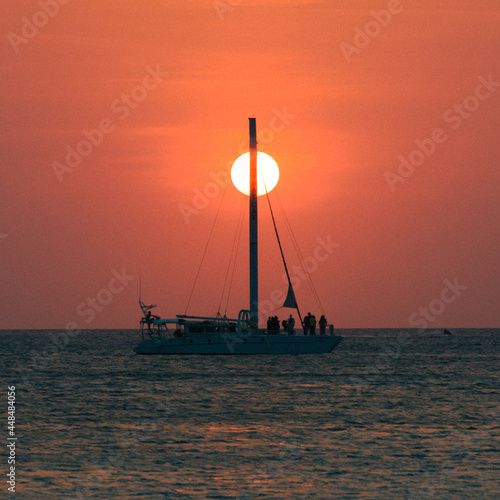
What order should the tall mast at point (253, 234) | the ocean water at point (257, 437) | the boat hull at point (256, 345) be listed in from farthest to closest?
the tall mast at point (253, 234)
the boat hull at point (256, 345)
the ocean water at point (257, 437)

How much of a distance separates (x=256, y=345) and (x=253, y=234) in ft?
31.6

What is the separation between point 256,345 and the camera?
75.6 m

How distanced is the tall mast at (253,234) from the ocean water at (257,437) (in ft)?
41.9

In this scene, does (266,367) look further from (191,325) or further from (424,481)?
(424,481)

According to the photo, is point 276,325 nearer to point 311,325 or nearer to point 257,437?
point 311,325

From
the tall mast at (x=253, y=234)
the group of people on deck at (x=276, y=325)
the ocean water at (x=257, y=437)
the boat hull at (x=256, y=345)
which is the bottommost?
the ocean water at (x=257, y=437)

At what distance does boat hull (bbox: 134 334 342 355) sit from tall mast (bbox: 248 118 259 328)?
1.80 metres

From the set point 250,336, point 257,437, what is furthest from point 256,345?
point 257,437

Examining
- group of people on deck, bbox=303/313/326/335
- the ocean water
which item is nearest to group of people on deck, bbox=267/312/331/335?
group of people on deck, bbox=303/313/326/335

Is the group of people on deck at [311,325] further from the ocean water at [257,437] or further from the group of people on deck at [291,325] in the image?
the ocean water at [257,437]

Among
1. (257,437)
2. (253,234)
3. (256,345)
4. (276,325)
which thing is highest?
(253,234)

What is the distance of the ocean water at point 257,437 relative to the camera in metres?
25.2

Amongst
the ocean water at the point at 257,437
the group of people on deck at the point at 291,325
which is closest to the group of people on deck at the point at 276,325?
the group of people on deck at the point at 291,325

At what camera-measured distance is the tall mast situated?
7594 centimetres
